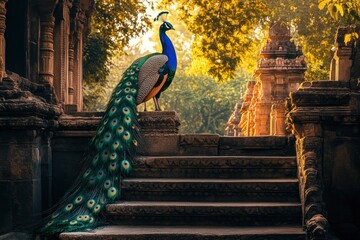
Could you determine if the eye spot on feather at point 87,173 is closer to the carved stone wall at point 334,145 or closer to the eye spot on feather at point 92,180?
the eye spot on feather at point 92,180

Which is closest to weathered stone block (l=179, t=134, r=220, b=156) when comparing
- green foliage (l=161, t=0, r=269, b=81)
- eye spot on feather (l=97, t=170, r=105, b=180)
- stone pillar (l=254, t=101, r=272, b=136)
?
eye spot on feather (l=97, t=170, r=105, b=180)

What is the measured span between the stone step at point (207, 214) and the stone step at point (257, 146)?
4.28 feet

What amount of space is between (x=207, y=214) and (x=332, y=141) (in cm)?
154

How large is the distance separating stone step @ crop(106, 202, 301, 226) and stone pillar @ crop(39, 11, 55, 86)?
477 centimetres

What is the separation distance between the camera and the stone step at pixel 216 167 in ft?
26.8

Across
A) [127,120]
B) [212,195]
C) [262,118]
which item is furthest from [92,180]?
[262,118]

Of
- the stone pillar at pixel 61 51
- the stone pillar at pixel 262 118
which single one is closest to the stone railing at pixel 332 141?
the stone pillar at pixel 61 51

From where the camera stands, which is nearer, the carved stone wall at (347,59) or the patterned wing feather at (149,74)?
the carved stone wall at (347,59)

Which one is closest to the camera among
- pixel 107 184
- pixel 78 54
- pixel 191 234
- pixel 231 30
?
pixel 191 234

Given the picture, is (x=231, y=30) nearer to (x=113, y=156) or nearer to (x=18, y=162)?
(x=113, y=156)

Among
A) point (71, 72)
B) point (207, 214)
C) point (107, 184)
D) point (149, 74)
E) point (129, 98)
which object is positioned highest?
point (71, 72)

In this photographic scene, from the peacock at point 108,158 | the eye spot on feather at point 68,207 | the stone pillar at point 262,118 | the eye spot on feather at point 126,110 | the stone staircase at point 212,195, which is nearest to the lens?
the stone staircase at point 212,195

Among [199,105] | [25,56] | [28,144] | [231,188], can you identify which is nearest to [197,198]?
[231,188]

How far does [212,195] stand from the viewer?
7.77 m
